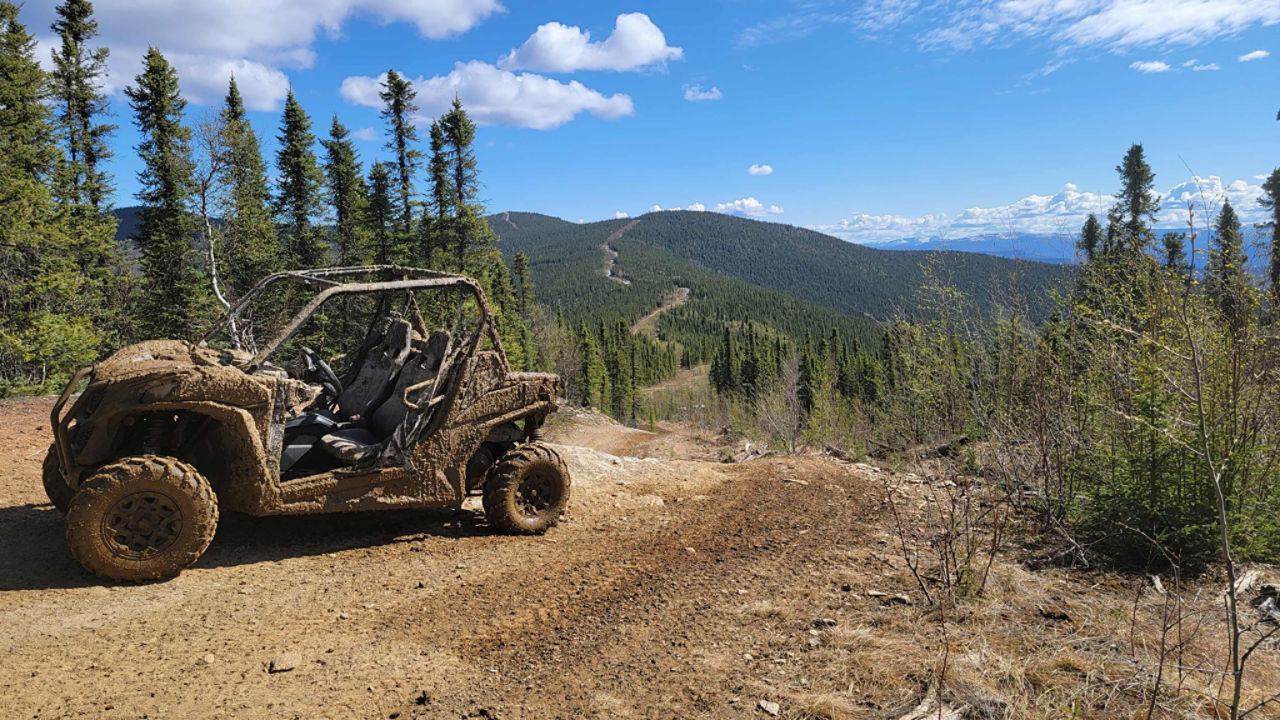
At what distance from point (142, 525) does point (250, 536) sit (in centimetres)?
114

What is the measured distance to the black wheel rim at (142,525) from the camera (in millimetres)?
4508

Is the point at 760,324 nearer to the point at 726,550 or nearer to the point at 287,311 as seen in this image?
the point at 287,311

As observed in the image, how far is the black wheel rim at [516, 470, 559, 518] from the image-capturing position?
21.0 feet

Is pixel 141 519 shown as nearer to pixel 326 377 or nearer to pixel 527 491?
pixel 326 377

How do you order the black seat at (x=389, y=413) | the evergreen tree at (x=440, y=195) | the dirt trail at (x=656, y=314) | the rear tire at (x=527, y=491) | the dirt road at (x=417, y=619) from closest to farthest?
the dirt road at (x=417, y=619), the black seat at (x=389, y=413), the rear tire at (x=527, y=491), the evergreen tree at (x=440, y=195), the dirt trail at (x=656, y=314)

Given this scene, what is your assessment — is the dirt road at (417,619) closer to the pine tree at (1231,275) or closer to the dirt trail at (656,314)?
the pine tree at (1231,275)

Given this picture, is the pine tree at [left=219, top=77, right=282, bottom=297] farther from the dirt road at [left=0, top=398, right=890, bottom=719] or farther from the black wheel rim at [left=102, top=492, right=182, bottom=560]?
the black wheel rim at [left=102, top=492, right=182, bottom=560]

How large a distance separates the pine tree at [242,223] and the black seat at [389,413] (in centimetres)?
1668

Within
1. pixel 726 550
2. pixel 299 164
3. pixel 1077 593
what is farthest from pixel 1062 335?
pixel 299 164

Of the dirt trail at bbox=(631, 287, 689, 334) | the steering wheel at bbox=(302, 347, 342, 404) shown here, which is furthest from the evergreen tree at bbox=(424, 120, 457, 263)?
the dirt trail at bbox=(631, 287, 689, 334)

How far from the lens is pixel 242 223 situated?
2123 centimetres

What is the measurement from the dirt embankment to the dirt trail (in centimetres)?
13935

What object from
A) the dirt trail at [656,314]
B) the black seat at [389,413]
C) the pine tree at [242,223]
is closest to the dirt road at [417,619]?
the black seat at [389,413]

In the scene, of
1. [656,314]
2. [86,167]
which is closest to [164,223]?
[86,167]
